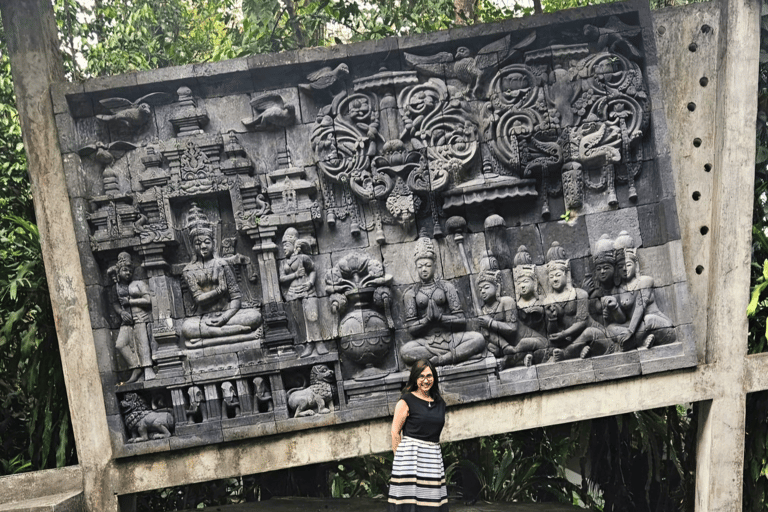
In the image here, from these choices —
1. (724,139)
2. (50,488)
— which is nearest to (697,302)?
(724,139)

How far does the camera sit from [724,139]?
289 inches

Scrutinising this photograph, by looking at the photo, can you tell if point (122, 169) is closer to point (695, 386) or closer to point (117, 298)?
point (117, 298)

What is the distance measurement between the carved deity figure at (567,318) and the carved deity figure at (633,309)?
186 mm

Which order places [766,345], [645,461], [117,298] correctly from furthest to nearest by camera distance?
[645,461] < [766,345] < [117,298]

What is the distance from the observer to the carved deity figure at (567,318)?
7141mm

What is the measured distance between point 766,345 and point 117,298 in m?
6.48

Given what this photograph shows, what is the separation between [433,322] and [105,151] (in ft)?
11.2

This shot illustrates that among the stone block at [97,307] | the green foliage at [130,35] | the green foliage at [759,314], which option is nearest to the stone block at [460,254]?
the green foliage at [759,314]

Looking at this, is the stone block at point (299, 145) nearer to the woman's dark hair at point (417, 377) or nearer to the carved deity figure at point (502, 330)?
the carved deity figure at point (502, 330)

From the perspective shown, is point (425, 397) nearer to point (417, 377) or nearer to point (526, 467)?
point (417, 377)

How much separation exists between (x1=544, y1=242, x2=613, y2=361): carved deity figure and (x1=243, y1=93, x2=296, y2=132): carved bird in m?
2.77

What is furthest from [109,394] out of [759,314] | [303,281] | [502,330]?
[759,314]

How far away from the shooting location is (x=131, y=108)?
7113mm

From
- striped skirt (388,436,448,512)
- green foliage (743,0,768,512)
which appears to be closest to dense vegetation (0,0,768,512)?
green foliage (743,0,768,512)
